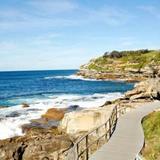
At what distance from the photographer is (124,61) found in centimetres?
12188

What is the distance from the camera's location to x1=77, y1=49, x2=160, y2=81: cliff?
107 metres

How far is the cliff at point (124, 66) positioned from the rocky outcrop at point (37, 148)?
74.7 meters

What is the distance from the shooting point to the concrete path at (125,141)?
15610 mm

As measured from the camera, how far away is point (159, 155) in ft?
48.0

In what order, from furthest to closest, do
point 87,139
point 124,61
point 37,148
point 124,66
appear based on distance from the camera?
point 124,61 → point 124,66 → point 37,148 → point 87,139

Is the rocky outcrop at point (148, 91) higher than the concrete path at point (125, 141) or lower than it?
higher

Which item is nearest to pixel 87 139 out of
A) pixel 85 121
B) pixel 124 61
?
pixel 85 121

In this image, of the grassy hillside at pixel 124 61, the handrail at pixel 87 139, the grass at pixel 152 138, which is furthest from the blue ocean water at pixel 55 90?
the grass at pixel 152 138

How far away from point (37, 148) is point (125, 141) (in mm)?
6723

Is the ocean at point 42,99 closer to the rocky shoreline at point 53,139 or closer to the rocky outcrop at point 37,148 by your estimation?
the rocky shoreline at point 53,139

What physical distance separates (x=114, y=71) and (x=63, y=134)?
307 feet

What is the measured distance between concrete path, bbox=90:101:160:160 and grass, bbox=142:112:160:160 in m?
0.35

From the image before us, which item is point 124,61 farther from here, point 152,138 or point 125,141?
point 125,141

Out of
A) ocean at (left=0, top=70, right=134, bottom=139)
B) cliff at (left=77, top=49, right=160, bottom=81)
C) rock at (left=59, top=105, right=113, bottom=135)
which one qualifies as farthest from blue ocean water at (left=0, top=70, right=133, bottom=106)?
rock at (left=59, top=105, right=113, bottom=135)
